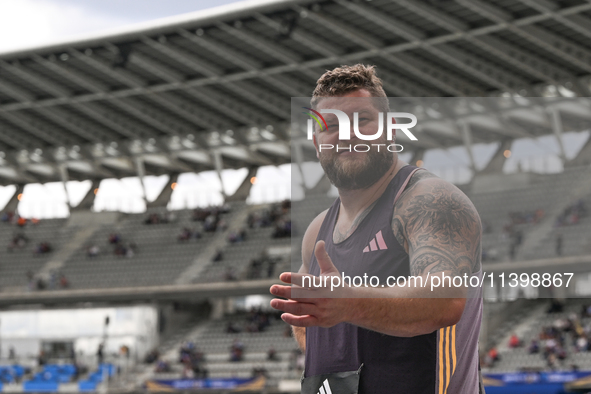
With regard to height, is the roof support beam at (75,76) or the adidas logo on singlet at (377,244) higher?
the roof support beam at (75,76)

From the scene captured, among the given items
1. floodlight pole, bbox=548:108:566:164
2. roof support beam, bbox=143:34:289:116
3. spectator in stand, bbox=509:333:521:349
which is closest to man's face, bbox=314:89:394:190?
floodlight pole, bbox=548:108:566:164

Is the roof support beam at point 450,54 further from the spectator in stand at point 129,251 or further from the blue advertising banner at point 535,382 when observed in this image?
the spectator in stand at point 129,251

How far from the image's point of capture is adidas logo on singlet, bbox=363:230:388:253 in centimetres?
221

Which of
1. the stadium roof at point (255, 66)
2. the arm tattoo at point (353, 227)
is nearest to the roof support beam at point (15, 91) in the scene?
the stadium roof at point (255, 66)

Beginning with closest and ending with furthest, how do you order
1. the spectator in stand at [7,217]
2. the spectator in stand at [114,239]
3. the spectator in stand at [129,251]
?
the spectator in stand at [129,251] < the spectator in stand at [114,239] < the spectator in stand at [7,217]

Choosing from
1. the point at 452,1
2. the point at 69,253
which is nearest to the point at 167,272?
the point at 69,253

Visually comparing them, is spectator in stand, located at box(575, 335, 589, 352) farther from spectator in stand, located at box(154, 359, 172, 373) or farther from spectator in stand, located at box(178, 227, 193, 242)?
spectator in stand, located at box(178, 227, 193, 242)

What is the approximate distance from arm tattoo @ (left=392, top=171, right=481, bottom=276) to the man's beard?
114mm

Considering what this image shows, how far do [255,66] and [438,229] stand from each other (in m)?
31.8

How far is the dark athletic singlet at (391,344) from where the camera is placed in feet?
7.23

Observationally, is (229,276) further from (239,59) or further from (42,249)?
(42,249)

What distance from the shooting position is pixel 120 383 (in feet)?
107

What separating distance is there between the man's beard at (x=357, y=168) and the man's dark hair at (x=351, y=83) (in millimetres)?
131

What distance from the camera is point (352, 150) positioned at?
219 centimetres
